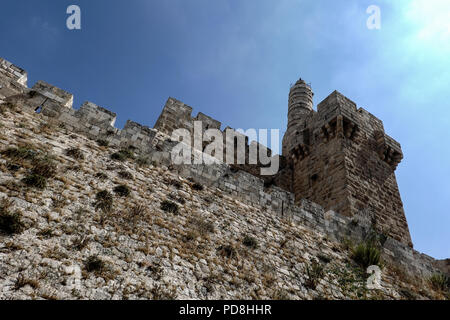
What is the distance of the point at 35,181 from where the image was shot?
17.2 ft

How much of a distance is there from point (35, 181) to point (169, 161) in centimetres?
332

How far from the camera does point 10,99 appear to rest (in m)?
7.14

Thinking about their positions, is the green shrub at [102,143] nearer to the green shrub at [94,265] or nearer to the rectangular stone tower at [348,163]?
the green shrub at [94,265]

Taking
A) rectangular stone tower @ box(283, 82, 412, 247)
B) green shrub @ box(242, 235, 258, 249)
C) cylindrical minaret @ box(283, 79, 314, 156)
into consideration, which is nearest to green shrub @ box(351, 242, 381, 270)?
rectangular stone tower @ box(283, 82, 412, 247)

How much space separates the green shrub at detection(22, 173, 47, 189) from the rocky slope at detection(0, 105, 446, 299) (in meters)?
0.01

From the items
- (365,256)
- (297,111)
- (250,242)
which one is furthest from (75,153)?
(297,111)

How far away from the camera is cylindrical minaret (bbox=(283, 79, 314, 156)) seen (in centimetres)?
1561

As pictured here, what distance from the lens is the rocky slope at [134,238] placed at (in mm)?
4230

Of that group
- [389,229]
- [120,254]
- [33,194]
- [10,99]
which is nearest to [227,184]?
[120,254]

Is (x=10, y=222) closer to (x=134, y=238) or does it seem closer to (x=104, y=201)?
(x=104, y=201)

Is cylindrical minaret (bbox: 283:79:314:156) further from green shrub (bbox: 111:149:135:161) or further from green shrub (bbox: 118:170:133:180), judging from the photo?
green shrub (bbox: 118:170:133:180)

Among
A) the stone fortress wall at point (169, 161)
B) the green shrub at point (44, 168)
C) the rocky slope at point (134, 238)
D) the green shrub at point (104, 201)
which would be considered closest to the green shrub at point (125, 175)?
the rocky slope at point (134, 238)
